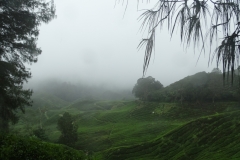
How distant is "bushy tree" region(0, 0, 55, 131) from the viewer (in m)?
7.45

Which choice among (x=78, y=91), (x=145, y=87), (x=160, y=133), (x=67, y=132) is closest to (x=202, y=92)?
(x=145, y=87)

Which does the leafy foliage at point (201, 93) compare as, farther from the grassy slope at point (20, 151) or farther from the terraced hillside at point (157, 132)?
the grassy slope at point (20, 151)

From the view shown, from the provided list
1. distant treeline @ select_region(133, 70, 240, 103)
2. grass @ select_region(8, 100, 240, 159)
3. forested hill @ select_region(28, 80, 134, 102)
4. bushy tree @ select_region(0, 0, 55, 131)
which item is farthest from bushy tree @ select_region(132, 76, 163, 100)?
forested hill @ select_region(28, 80, 134, 102)

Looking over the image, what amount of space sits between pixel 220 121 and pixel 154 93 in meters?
31.2

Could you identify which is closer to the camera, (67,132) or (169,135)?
(169,135)

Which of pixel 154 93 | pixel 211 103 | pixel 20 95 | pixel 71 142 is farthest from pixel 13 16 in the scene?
pixel 154 93

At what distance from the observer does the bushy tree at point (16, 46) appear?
7.45m

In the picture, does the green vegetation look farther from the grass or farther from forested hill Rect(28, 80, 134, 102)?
forested hill Rect(28, 80, 134, 102)

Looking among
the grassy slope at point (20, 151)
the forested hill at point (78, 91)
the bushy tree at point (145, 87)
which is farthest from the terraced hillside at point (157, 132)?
the forested hill at point (78, 91)

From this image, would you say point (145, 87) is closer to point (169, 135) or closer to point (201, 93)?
point (201, 93)

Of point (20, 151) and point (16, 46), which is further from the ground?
point (16, 46)

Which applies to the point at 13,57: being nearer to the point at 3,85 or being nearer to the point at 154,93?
the point at 3,85

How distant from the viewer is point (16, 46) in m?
8.13

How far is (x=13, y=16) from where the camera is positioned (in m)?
7.48
